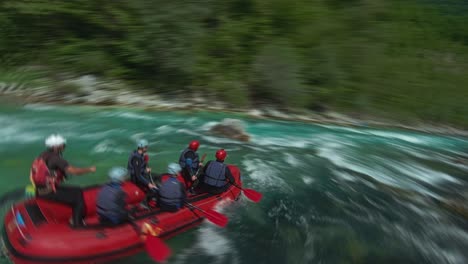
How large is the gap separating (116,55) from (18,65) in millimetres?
3649

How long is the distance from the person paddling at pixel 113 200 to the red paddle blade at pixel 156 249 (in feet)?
1.55

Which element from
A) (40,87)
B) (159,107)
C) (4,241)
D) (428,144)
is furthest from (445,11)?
(4,241)

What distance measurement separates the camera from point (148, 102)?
14.7 m

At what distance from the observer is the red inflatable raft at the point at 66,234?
4.64 metres

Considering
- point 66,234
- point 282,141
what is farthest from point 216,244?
point 282,141

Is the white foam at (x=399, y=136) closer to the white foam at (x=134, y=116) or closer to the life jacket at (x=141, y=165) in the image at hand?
the white foam at (x=134, y=116)

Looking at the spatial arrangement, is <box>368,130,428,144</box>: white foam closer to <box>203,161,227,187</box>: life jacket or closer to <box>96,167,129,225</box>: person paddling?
<box>203,161,227,187</box>: life jacket

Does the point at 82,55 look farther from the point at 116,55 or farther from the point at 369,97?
the point at 369,97

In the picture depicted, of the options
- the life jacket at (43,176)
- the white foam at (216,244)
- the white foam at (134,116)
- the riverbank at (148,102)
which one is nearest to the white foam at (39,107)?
the riverbank at (148,102)

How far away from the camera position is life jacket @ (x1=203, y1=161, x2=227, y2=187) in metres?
6.84

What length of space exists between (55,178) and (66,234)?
789 mm

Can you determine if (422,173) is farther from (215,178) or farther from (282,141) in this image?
(215,178)

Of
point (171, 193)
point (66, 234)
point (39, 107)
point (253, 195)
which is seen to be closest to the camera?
point (66, 234)

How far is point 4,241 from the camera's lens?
4910 mm
